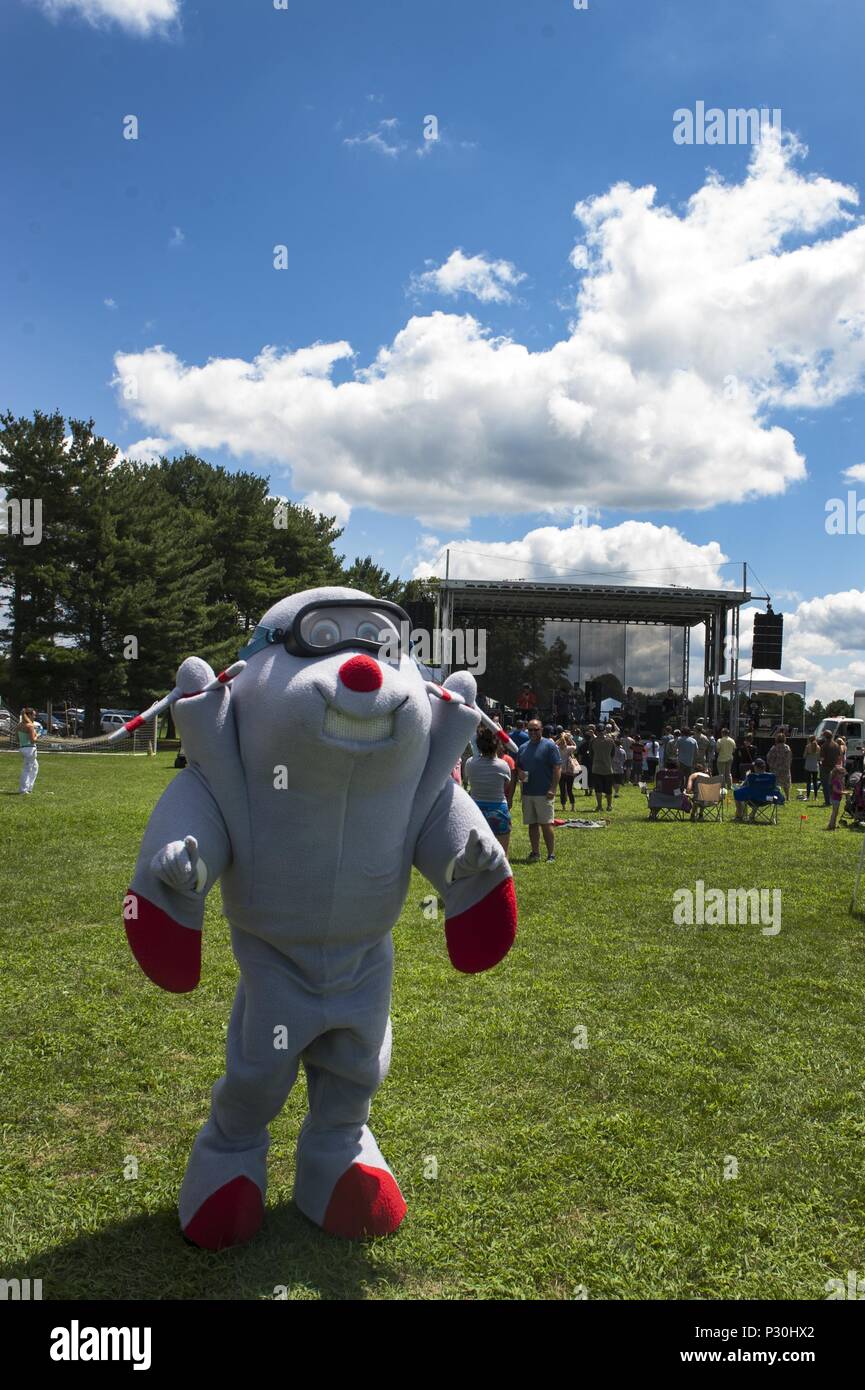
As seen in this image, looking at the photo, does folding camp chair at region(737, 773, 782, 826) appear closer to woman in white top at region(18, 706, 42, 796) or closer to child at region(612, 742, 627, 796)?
child at region(612, 742, 627, 796)

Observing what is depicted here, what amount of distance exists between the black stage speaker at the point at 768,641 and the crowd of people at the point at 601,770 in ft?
8.03

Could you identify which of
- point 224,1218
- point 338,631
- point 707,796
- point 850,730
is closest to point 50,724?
point 707,796

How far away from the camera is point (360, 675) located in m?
2.90

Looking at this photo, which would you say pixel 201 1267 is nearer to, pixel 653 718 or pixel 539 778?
pixel 539 778

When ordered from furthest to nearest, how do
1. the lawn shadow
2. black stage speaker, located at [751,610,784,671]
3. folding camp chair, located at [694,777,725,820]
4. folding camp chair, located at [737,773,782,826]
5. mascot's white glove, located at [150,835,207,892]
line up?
black stage speaker, located at [751,610,784,671] → folding camp chair, located at [694,777,725,820] → folding camp chair, located at [737,773,782,826] → the lawn shadow → mascot's white glove, located at [150,835,207,892]

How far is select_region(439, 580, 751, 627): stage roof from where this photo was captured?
26766mm

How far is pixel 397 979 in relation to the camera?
20.6 feet

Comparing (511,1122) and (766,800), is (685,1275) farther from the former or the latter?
(766,800)

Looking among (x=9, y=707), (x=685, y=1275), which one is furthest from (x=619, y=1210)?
(x=9, y=707)

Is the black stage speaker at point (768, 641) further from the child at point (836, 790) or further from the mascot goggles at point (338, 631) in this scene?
the mascot goggles at point (338, 631)

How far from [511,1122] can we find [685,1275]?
45.1 inches

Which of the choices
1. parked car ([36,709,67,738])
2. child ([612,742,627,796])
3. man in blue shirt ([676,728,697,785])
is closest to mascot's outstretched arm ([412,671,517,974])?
child ([612,742,627,796])

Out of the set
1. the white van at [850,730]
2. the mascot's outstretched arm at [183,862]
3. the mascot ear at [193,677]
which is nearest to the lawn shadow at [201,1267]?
the mascot's outstretched arm at [183,862]

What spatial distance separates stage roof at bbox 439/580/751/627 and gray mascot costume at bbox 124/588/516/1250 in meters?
23.1
